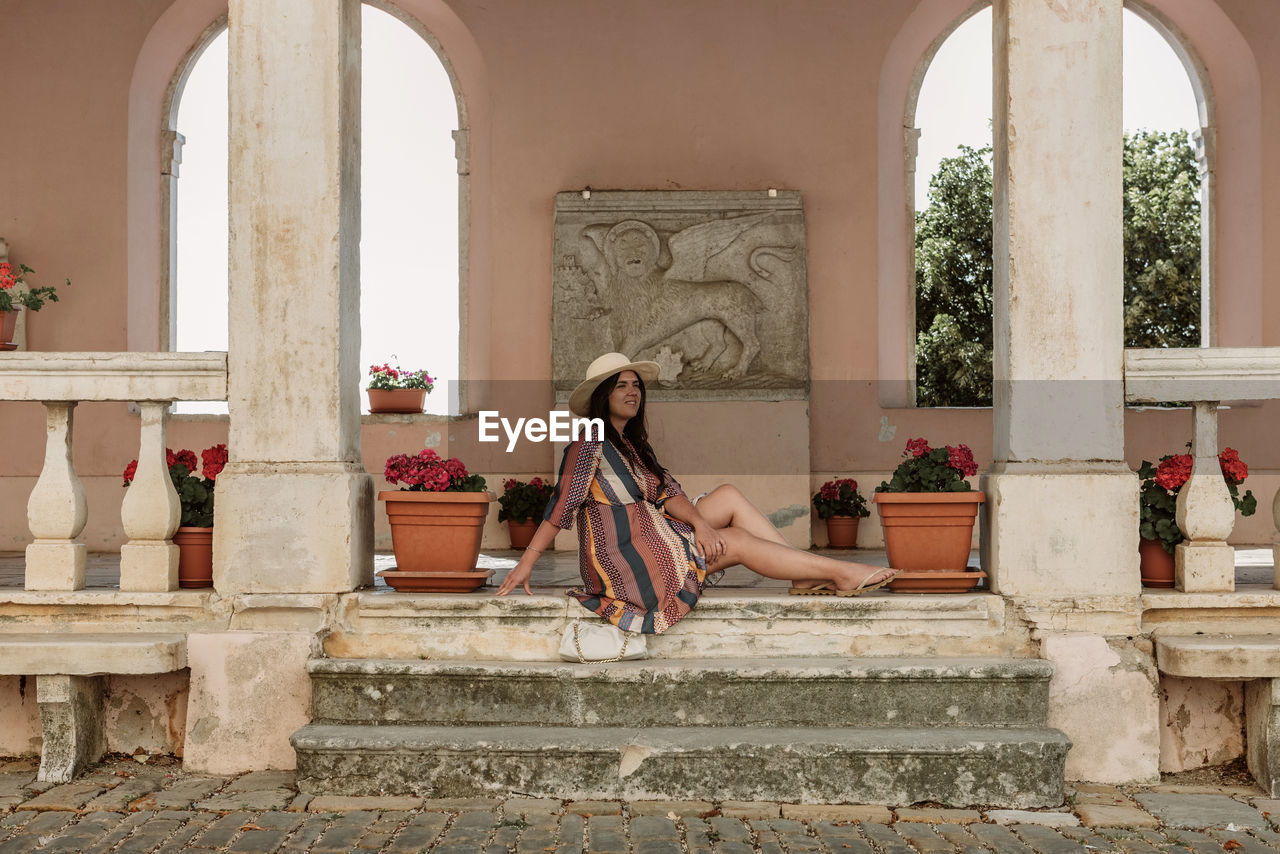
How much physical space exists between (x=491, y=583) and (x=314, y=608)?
115 cm

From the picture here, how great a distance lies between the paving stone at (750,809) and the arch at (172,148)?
210 inches

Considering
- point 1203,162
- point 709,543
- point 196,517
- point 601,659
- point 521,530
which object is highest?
point 1203,162

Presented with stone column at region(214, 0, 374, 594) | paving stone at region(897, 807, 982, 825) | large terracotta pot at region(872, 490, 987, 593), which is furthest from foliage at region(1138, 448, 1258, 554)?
stone column at region(214, 0, 374, 594)

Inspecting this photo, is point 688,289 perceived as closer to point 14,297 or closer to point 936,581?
point 936,581

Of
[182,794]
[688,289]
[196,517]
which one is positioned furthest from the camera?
[688,289]

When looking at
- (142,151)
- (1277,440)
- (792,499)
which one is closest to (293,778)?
(792,499)

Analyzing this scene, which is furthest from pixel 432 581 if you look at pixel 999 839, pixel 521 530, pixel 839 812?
pixel 521 530

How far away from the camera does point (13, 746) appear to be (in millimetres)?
4543

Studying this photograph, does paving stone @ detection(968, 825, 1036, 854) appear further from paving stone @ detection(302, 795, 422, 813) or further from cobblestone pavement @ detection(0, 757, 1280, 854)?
paving stone @ detection(302, 795, 422, 813)

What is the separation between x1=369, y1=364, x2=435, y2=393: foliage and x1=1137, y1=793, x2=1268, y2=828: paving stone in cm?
611

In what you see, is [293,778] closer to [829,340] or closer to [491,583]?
[491,583]

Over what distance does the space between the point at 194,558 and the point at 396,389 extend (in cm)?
431

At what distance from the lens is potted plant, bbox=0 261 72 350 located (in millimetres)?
6380

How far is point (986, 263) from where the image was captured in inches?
882
